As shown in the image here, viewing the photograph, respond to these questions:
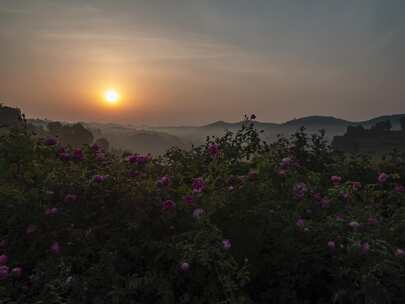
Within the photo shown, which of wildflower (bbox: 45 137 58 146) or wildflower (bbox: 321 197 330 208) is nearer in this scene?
wildflower (bbox: 321 197 330 208)

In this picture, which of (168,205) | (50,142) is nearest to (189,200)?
(168,205)

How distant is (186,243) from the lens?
11.7ft

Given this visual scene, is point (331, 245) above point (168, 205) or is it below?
below

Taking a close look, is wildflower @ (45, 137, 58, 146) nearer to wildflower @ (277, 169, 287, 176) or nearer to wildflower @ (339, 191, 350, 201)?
wildflower @ (277, 169, 287, 176)

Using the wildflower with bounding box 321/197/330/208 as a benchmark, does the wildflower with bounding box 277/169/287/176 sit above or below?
above

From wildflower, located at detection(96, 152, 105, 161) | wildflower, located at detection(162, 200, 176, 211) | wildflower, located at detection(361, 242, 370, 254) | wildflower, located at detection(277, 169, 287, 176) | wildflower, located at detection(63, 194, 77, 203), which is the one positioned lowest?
wildflower, located at detection(361, 242, 370, 254)

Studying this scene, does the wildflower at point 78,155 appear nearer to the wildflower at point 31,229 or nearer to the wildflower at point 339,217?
the wildflower at point 31,229

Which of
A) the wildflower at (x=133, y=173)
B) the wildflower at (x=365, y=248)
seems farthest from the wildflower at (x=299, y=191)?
the wildflower at (x=133, y=173)

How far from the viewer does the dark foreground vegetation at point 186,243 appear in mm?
3311

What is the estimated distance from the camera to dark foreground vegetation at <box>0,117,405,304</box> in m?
3.31

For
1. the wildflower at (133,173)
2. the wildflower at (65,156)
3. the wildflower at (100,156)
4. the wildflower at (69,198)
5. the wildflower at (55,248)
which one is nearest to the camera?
the wildflower at (55,248)

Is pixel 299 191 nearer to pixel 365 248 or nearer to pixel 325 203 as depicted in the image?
pixel 325 203

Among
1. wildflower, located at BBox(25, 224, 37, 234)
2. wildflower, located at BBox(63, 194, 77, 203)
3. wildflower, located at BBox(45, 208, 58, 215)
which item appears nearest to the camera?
wildflower, located at BBox(25, 224, 37, 234)

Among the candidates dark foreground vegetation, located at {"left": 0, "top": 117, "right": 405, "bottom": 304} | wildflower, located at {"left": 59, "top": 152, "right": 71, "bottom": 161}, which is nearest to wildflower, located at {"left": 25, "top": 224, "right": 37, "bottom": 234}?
dark foreground vegetation, located at {"left": 0, "top": 117, "right": 405, "bottom": 304}
